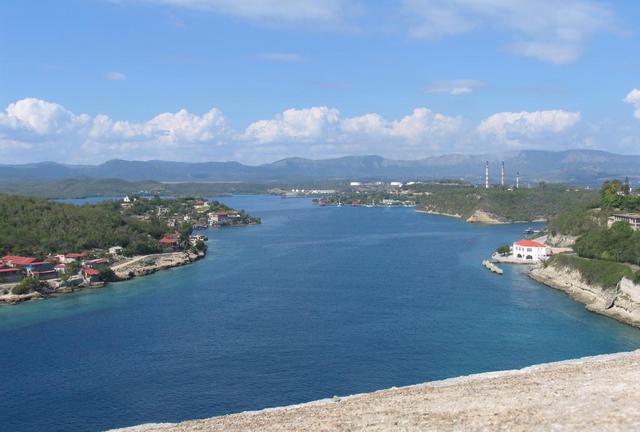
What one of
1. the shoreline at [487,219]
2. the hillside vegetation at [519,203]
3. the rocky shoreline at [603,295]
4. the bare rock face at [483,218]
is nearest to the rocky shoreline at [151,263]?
the rocky shoreline at [603,295]

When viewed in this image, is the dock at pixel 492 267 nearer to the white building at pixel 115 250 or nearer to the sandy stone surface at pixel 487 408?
the sandy stone surface at pixel 487 408

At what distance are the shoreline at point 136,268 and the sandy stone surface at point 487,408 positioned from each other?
19.8 m

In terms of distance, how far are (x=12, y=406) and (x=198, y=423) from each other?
6.45 m

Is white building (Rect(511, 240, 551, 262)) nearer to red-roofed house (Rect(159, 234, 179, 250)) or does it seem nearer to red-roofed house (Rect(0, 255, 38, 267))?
red-roofed house (Rect(159, 234, 179, 250))

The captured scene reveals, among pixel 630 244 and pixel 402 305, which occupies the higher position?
pixel 630 244

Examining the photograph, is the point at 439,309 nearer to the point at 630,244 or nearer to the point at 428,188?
the point at 630,244

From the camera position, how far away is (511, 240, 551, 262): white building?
39562 mm

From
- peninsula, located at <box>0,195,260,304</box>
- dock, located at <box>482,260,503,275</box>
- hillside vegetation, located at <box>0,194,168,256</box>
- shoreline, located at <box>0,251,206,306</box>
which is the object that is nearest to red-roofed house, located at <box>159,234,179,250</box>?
peninsula, located at <box>0,195,260,304</box>

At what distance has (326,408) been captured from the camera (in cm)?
1250

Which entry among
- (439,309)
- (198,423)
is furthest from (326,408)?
(439,309)

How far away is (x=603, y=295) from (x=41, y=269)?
87.6 ft

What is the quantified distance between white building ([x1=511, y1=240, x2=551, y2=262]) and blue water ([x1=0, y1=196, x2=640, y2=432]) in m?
3.17

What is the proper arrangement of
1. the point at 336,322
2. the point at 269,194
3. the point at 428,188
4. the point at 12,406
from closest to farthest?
the point at 12,406
the point at 336,322
the point at 428,188
the point at 269,194

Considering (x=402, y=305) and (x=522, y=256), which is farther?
(x=522, y=256)
